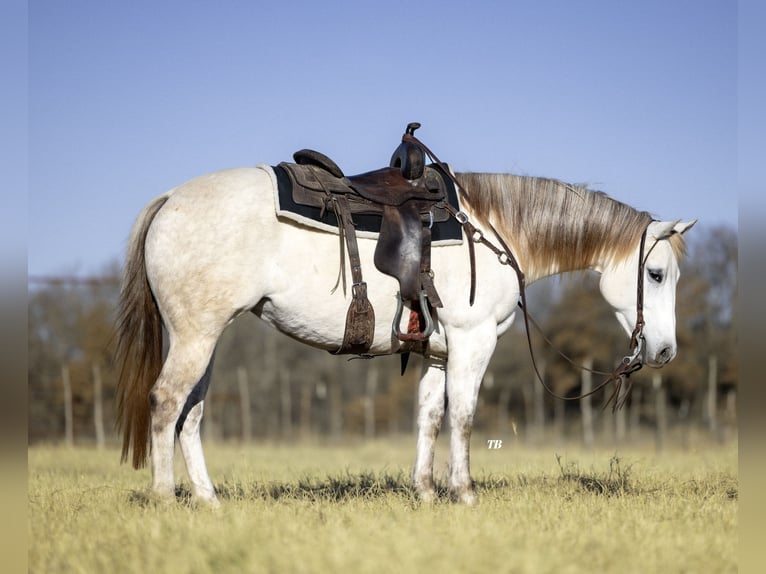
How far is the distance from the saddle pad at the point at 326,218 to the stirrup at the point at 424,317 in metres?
0.48

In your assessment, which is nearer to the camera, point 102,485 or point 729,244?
point 102,485

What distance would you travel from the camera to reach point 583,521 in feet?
16.6

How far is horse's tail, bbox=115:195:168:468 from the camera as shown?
19.5ft

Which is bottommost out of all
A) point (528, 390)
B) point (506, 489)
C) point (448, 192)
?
point (528, 390)

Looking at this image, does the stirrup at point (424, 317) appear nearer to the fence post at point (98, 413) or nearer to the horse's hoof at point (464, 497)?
the horse's hoof at point (464, 497)

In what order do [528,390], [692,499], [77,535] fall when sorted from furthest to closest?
[528,390]
[692,499]
[77,535]

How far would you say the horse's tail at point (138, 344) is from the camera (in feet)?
19.5

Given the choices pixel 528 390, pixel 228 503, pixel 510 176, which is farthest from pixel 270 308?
pixel 528 390

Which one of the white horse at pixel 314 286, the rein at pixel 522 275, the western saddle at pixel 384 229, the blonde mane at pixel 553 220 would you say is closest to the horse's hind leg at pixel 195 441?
the white horse at pixel 314 286

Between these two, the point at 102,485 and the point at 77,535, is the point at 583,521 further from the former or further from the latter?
the point at 102,485

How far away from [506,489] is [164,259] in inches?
137

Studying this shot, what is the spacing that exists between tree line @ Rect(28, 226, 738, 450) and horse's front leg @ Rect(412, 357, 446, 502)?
1826cm

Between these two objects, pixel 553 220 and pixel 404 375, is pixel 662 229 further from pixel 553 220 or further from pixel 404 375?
pixel 404 375

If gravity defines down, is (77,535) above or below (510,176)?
below
